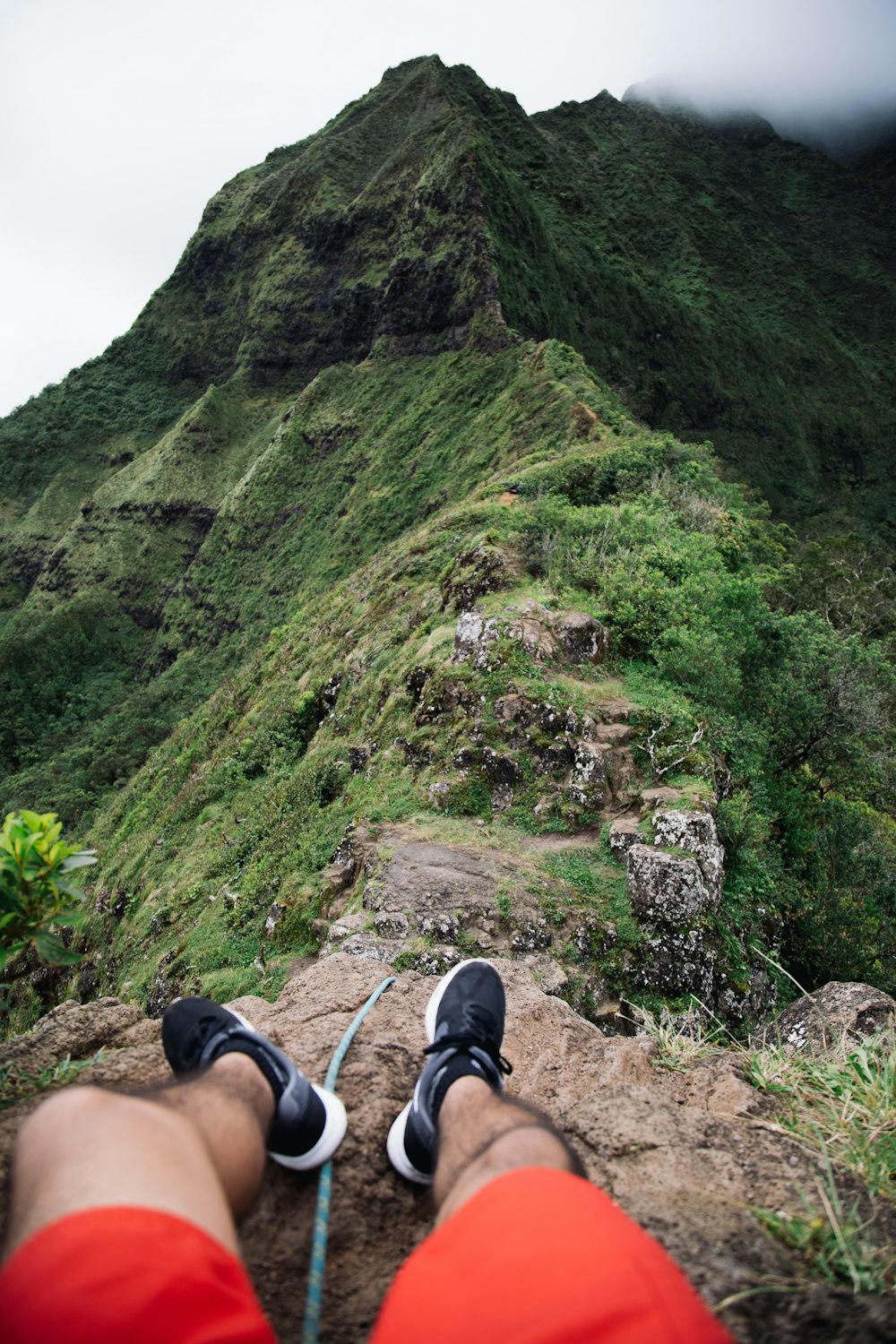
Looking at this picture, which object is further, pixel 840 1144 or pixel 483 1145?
pixel 840 1144

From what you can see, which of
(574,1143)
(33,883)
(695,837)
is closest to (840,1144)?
(574,1143)

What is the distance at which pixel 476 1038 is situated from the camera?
2.44 meters

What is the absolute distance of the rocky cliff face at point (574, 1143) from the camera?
1.70m

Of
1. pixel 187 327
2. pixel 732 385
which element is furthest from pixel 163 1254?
pixel 187 327

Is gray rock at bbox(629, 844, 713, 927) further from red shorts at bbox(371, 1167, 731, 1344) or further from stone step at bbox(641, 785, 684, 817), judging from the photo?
red shorts at bbox(371, 1167, 731, 1344)

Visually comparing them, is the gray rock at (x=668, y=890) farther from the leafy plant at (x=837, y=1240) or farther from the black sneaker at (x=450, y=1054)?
the leafy plant at (x=837, y=1240)

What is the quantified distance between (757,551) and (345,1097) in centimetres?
1387

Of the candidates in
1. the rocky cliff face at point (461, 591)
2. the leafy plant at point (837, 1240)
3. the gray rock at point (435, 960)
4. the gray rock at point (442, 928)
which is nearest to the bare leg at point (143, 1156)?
the rocky cliff face at point (461, 591)

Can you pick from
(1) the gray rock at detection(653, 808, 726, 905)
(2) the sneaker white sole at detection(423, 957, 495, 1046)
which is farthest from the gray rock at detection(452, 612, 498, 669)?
(2) the sneaker white sole at detection(423, 957, 495, 1046)

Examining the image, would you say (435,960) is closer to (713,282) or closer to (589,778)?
(589,778)

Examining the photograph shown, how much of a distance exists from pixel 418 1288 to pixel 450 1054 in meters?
1.02

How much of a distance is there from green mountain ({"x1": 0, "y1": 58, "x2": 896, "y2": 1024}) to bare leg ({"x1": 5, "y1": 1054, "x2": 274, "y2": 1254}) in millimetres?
3348

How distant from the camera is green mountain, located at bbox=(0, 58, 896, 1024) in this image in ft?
22.2

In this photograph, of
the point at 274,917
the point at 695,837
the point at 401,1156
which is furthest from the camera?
the point at 274,917
